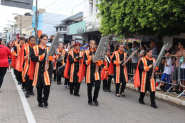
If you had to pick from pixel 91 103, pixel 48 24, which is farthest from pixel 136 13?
pixel 48 24

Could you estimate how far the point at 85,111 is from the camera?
19.7 feet

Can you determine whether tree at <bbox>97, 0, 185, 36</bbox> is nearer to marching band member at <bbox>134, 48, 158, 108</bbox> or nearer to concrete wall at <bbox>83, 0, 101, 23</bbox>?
marching band member at <bbox>134, 48, 158, 108</bbox>

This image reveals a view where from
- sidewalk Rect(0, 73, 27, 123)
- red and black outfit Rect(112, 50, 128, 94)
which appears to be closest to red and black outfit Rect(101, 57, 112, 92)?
red and black outfit Rect(112, 50, 128, 94)

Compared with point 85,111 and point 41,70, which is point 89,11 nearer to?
point 41,70

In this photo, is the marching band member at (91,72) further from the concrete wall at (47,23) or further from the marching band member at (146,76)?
the concrete wall at (47,23)

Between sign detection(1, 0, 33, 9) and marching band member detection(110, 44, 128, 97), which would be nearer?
marching band member detection(110, 44, 128, 97)

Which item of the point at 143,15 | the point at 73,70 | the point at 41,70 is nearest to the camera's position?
the point at 41,70

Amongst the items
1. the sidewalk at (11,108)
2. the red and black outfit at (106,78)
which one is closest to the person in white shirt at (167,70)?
the red and black outfit at (106,78)

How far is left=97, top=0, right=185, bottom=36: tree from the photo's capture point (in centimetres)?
797

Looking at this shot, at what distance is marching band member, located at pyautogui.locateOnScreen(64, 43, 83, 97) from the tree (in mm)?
2910

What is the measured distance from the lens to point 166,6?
25.3 feet

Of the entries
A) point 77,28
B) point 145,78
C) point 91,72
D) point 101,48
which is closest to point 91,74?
point 91,72

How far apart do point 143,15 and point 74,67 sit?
3571 millimetres

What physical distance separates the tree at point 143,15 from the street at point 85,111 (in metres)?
3.11
